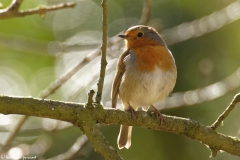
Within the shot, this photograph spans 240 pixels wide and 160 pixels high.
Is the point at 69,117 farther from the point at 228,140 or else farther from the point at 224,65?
the point at 224,65

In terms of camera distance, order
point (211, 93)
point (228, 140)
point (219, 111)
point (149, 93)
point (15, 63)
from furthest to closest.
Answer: point (15, 63) → point (219, 111) → point (211, 93) → point (149, 93) → point (228, 140)

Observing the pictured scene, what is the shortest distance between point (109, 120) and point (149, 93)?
4.48 feet

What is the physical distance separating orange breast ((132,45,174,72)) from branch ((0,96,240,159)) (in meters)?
1.03

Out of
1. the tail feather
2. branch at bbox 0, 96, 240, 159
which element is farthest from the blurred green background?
branch at bbox 0, 96, 240, 159

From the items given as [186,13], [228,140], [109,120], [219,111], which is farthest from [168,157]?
[109,120]

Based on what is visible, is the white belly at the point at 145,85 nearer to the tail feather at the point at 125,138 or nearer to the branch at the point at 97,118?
the tail feather at the point at 125,138

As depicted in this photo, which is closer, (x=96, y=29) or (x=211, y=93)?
(x=211, y=93)

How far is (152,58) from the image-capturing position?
465 centimetres

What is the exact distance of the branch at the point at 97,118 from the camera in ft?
9.59

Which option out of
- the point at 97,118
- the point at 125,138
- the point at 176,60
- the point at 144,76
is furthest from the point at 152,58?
the point at 176,60

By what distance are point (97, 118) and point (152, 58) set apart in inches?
67.0

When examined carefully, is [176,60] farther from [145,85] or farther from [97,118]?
[97,118]

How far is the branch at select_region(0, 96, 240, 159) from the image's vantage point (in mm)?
2924

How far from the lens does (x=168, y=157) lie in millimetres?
6098
